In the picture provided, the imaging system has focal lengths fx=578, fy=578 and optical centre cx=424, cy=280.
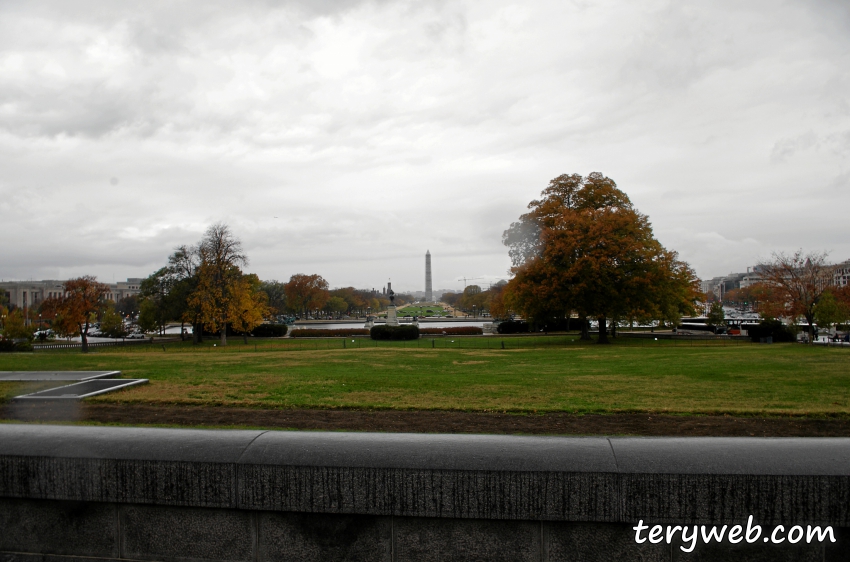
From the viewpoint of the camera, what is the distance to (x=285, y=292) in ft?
345

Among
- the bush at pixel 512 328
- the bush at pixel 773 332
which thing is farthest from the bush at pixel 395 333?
the bush at pixel 773 332

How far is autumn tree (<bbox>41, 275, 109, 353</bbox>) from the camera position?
157 ft

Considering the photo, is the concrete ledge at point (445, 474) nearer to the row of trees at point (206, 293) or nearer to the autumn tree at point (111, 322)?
the row of trees at point (206, 293)

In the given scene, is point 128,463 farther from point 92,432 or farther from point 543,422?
point 543,422

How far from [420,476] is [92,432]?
2129 mm

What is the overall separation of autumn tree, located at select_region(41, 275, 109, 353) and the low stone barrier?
49.5 m

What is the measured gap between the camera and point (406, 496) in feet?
10.2

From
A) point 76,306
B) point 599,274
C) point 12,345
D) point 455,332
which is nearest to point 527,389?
point 599,274

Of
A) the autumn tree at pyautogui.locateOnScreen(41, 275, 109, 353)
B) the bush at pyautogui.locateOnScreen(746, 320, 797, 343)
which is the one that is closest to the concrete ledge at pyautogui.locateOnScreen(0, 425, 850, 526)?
the bush at pyautogui.locateOnScreen(746, 320, 797, 343)

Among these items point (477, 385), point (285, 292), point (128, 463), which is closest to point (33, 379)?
point (477, 385)

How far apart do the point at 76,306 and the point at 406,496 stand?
5380 cm

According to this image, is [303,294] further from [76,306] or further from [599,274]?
[599,274]

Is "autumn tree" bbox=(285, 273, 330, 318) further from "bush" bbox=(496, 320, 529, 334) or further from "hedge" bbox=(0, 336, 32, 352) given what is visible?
"hedge" bbox=(0, 336, 32, 352)

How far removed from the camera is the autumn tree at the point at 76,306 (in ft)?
157
